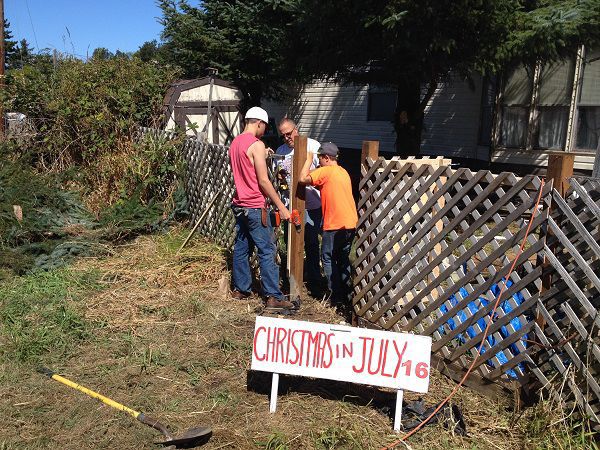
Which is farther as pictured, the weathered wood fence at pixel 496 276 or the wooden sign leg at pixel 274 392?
the wooden sign leg at pixel 274 392

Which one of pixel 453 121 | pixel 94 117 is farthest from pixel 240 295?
pixel 453 121

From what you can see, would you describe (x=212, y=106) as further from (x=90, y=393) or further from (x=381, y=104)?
(x=90, y=393)

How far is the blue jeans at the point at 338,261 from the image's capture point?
16.3ft

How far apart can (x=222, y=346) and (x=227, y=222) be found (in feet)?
8.19

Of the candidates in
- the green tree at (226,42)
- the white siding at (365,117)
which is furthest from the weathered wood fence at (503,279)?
the green tree at (226,42)

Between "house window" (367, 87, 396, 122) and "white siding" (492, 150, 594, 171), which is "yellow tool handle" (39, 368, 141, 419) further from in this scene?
"house window" (367, 87, 396, 122)

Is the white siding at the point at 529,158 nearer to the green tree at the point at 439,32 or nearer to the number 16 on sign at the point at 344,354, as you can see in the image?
the green tree at the point at 439,32

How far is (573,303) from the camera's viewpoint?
3090 millimetres

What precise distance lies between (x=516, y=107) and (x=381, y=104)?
4495 millimetres

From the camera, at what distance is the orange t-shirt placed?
15.9ft

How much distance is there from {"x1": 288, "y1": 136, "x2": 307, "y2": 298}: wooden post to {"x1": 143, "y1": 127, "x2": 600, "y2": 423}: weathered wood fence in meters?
0.67

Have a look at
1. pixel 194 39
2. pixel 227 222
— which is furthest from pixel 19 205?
pixel 194 39

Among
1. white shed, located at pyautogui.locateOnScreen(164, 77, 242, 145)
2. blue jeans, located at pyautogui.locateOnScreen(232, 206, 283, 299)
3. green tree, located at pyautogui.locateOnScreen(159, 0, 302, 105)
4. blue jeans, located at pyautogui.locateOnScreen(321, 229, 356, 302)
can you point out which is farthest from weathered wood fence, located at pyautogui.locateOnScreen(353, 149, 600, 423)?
green tree, located at pyautogui.locateOnScreen(159, 0, 302, 105)

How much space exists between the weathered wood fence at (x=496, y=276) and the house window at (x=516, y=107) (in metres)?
7.09
